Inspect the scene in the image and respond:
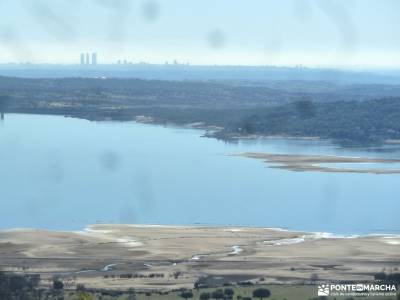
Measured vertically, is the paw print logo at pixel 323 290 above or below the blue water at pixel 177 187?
above

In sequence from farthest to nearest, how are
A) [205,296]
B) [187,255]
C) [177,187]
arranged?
[177,187], [187,255], [205,296]

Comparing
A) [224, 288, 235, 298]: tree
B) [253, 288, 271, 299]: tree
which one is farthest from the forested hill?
[253, 288, 271, 299]: tree

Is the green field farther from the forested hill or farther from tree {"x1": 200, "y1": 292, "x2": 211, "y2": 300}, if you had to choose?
the forested hill

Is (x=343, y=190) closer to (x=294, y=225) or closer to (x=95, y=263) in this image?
(x=294, y=225)

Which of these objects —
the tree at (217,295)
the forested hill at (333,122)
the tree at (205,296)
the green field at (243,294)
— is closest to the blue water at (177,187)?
the forested hill at (333,122)

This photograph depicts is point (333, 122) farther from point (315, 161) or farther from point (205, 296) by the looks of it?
point (205, 296)

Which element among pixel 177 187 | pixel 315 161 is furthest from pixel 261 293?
pixel 315 161

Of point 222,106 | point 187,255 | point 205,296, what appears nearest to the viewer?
point 205,296

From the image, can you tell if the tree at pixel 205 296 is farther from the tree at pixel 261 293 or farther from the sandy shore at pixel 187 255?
the sandy shore at pixel 187 255
